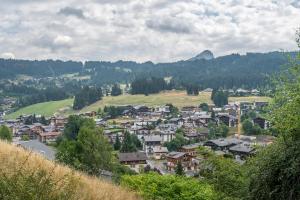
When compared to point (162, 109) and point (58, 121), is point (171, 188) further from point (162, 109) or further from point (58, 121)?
point (162, 109)

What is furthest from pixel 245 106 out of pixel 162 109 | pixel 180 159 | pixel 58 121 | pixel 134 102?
pixel 180 159

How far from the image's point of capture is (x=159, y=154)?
91.2 meters

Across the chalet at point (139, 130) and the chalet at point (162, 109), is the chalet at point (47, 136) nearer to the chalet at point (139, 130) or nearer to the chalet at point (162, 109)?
the chalet at point (139, 130)

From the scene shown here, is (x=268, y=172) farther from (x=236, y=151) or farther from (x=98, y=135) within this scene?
(x=236, y=151)

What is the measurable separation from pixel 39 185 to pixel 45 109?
6586 inches

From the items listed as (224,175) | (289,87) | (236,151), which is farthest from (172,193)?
(236,151)

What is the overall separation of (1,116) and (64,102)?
2341 centimetres

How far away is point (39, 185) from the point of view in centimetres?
743

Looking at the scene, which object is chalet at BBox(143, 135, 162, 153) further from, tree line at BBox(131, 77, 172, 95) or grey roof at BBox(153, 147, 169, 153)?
tree line at BBox(131, 77, 172, 95)

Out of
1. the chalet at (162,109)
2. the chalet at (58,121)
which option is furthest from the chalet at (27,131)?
the chalet at (162,109)

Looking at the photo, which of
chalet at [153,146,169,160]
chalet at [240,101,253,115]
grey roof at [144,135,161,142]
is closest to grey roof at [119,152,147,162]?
chalet at [153,146,169,160]

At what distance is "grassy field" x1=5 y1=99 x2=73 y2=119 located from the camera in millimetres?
163212

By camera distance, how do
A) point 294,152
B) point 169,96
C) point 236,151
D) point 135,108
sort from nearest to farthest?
point 294,152
point 236,151
point 135,108
point 169,96

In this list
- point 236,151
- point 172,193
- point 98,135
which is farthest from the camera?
point 236,151
